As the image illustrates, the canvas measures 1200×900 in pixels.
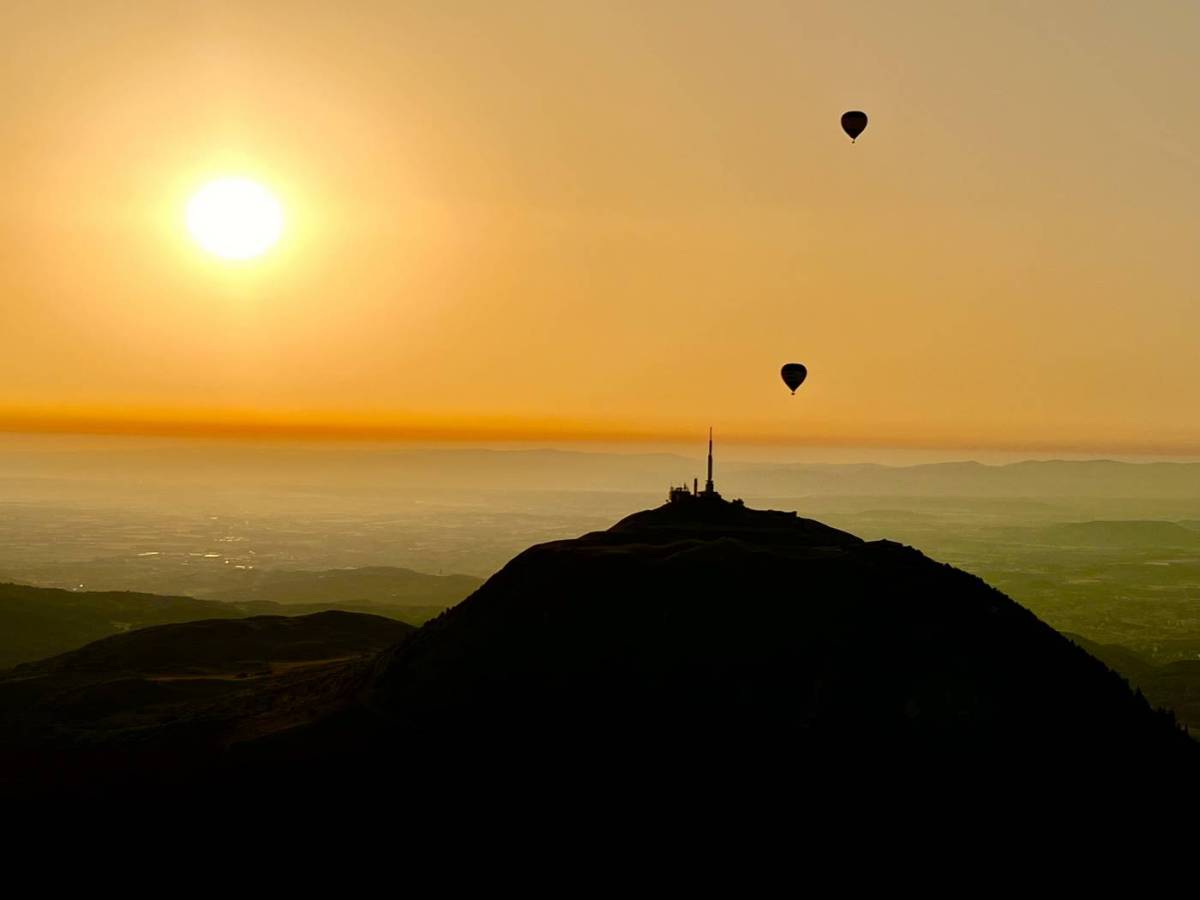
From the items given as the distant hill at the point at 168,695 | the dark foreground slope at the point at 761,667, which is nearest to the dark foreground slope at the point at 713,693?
the dark foreground slope at the point at 761,667

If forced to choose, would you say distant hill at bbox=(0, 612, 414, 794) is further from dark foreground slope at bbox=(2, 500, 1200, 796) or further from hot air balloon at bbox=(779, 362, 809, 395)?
hot air balloon at bbox=(779, 362, 809, 395)

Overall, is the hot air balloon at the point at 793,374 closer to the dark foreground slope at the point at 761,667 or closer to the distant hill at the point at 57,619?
the dark foreground slope at the point at 761,667

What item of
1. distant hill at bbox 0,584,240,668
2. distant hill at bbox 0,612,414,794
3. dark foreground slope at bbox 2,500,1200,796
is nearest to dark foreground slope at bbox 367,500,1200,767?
dark foreground slope at bbox 2,500,1200,796

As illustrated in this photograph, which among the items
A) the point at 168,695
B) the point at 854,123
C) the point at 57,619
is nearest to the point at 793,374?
the point at 854,123

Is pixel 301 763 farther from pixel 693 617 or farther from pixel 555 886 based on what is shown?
pixel 693 617

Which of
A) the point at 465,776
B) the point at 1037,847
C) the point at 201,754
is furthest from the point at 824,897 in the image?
the point at 201,754
